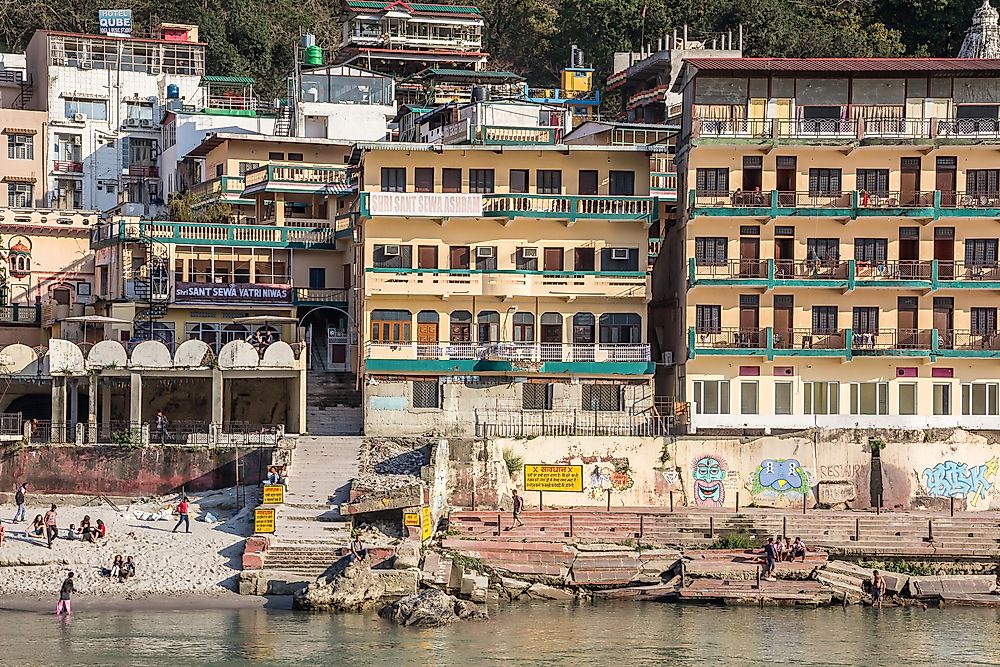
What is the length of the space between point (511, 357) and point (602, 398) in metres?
3.68

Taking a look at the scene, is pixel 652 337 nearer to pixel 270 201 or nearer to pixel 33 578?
pixel 270 201

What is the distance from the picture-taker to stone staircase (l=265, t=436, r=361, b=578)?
177ft

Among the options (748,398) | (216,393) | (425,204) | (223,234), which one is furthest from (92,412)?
(748,398)

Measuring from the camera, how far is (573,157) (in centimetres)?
6888

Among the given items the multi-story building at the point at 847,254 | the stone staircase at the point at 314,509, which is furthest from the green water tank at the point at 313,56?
the stone staircase at the point at 314,509

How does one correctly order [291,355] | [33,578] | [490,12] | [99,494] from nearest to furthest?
[33,578] → [99,494] → [291,355] → [490,12]

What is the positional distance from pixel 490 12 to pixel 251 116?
3218 cm

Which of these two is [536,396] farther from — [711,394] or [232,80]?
[232,80]

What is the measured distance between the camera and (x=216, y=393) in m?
64.9

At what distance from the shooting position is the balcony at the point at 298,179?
79375 millimetres

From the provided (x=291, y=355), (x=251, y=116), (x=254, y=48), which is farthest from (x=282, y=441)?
(x=254, y=48)

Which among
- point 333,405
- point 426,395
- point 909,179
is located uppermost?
point 909,179

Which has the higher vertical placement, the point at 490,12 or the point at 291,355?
the point at 490,12

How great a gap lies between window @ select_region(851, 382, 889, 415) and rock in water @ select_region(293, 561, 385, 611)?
74.0ft
